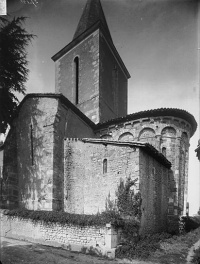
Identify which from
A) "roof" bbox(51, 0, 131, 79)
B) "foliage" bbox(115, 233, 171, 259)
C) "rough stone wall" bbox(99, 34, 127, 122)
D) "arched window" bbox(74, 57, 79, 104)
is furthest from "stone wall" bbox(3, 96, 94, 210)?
"roof" bbox(51, 0, 131, 79)

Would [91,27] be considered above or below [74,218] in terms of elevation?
above

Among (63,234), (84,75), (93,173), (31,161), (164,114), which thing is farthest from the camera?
(84,75)

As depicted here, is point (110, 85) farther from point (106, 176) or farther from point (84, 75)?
point (106, 176)

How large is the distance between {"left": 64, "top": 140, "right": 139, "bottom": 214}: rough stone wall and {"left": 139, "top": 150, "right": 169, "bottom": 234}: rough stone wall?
2.38ft

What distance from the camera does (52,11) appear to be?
8938mm

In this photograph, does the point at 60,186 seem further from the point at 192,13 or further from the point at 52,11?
the point at 192,13

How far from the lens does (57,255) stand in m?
8.26

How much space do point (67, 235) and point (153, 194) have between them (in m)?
4.77

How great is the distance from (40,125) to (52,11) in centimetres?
520

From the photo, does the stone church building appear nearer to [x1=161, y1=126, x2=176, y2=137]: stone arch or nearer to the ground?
[x1=161, y1=126, x2=176, y2=137]: stone arch

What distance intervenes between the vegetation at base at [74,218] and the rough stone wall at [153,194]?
1726 mm

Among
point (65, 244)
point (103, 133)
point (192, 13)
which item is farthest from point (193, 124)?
point (65, 244)

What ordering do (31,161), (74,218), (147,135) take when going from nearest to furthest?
(74,218), (31,161), (147,135)

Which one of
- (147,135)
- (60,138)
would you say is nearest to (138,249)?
(60,138)
